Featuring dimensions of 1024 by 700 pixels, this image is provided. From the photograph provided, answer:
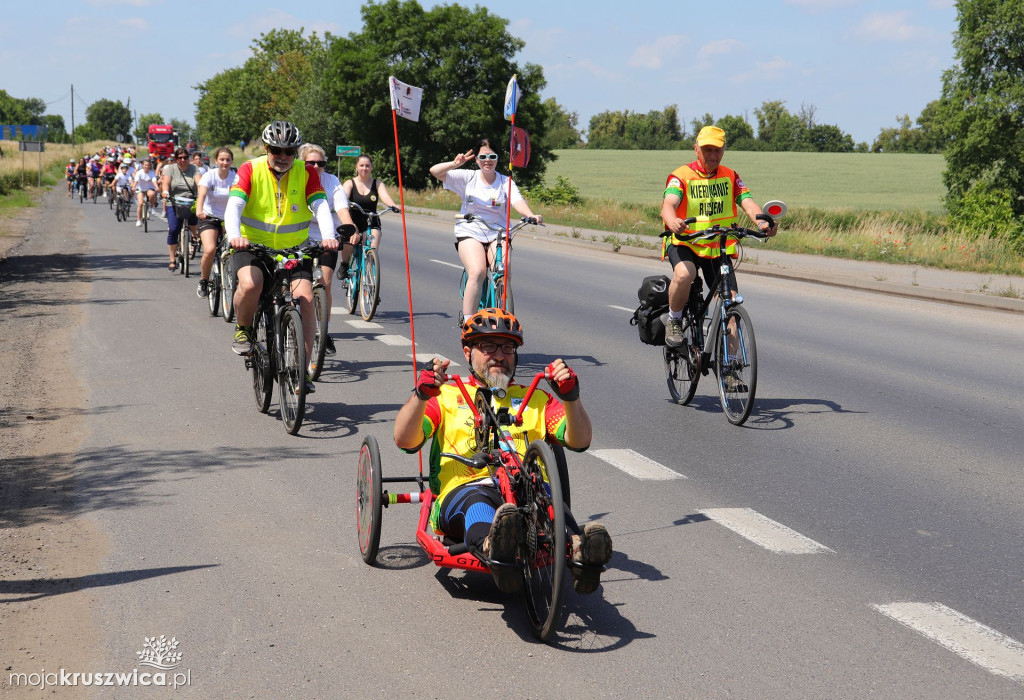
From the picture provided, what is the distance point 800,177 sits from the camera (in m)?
83.6

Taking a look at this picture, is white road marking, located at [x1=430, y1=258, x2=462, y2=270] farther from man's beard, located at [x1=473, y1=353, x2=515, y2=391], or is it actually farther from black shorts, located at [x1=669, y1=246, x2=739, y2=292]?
man's beard, located at [x1=473, y1=353, x2=515, y2=391]

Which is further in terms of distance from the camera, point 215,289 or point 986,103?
point 986,103

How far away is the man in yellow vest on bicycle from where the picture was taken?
8.57 meters

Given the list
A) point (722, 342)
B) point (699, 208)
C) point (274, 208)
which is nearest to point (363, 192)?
point (274, 208)

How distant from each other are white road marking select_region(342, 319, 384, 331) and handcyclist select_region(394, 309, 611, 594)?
8043 mm

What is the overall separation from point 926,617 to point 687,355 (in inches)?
174

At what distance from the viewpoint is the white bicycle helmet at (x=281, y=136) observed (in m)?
7.86

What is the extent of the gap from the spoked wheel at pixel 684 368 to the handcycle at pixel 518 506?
13.1ft

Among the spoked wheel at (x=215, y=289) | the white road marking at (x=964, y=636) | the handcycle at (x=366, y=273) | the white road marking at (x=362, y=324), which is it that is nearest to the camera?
the white road marking at (x=964, y=636)

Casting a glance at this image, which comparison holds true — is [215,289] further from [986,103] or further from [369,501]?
[986,103]

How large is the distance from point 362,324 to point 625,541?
26.5 ft

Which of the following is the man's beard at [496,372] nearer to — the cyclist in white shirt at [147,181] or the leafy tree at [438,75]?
the cyclist in white shirt at [147,181]
